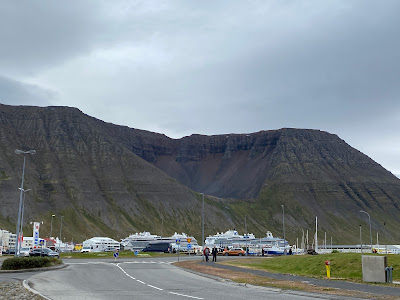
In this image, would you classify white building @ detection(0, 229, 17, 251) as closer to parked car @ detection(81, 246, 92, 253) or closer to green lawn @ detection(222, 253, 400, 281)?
parked car @ detection(81, 246, 92, 253)

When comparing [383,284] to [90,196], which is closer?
[383,284]

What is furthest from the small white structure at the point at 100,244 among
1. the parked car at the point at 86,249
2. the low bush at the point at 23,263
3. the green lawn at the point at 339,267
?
the green lawn at the point at 339,267

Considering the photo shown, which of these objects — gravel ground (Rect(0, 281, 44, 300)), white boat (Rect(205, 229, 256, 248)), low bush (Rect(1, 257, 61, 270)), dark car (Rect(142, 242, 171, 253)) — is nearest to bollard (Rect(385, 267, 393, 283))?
gravel ground (Rect(0, 281, 44, 300))

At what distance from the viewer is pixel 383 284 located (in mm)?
23656

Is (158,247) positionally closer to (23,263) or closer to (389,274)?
(23,263)

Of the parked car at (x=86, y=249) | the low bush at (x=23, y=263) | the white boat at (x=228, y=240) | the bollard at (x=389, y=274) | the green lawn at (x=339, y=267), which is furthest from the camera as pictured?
the white boat at (x=228, y=240)

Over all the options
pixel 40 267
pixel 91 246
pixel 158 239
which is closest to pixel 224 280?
pixel 40 267

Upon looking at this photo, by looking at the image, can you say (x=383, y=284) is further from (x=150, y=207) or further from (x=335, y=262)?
(x=150, y=207)

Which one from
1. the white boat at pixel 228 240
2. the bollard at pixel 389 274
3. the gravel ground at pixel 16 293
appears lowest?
the white boat at pixel 228 240

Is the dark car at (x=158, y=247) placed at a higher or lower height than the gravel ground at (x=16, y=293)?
lower

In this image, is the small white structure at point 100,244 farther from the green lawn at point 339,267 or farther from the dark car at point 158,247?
the green lawn at point 339,267

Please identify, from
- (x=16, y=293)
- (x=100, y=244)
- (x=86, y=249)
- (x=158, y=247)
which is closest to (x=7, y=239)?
(x=86, y=249)

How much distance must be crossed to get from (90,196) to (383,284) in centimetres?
16590

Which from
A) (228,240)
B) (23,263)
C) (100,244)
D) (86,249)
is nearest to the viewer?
(23,263)
